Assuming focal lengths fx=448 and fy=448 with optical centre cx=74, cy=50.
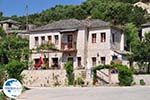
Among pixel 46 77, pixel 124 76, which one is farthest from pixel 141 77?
pixel 46 77

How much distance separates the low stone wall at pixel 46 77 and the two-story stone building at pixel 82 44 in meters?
11.8

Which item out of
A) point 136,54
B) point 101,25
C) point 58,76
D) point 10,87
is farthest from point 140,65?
point 10,87

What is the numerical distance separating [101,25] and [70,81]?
1650 cm

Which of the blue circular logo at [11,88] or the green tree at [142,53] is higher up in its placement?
the blue circular logo at [11,88]

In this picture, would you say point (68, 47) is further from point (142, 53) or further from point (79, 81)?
point (79, 81)

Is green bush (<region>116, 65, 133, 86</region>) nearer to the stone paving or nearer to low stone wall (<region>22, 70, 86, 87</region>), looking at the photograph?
low stone wall (<region>22, 70, 86, 87</region>)

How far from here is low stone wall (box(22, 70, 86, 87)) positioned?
45688 mm

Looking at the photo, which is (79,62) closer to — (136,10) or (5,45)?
(5,45)

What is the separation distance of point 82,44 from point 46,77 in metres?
15.4

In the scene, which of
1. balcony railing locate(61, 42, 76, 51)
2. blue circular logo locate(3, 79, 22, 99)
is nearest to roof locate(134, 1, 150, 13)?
balcony railing locate(61, 42, 76, 51)

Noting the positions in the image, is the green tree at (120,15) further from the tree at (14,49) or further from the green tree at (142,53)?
the green tree at (142,53)

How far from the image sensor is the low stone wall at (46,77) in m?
45.7

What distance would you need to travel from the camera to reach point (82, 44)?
61.2 metres

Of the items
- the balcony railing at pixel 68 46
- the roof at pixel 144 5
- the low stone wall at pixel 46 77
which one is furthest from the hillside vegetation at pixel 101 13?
the low stone wall at pixel 46 77
